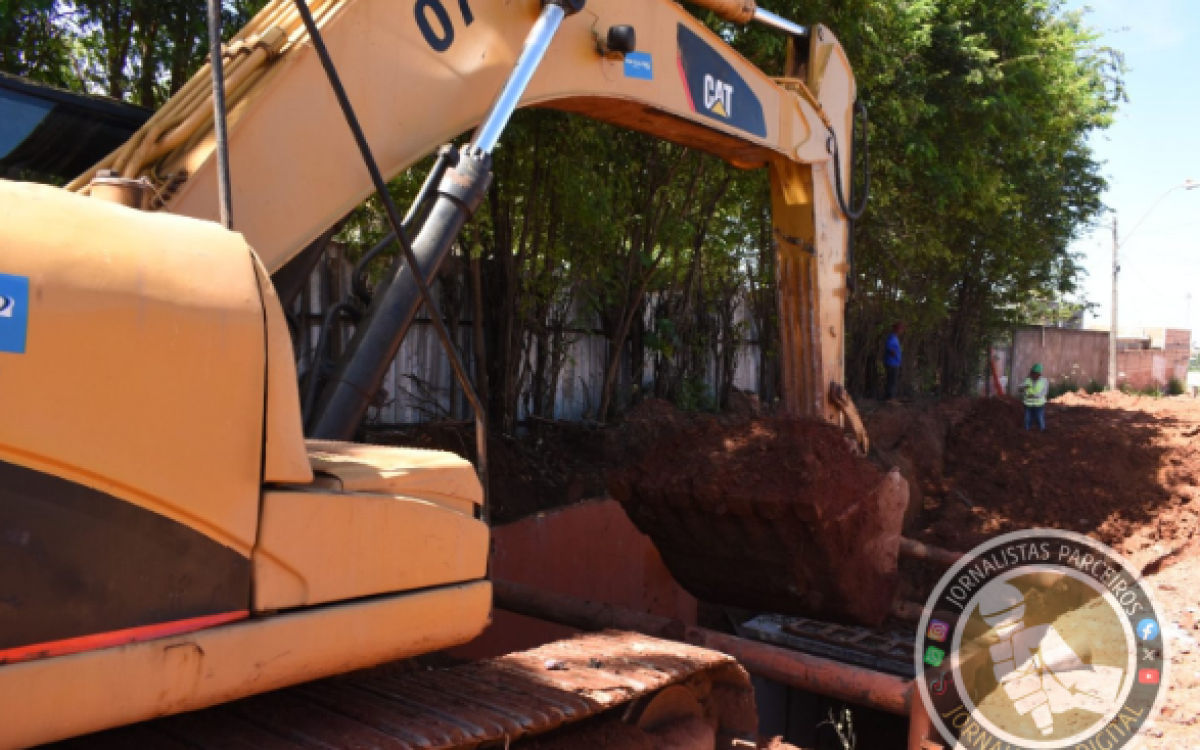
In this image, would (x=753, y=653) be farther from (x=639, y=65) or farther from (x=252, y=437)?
(x=252, y=437)

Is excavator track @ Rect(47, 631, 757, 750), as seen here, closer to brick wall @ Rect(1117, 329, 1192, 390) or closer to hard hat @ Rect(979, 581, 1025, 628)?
hard hat @ Rect(979, 581, 1025, 628)

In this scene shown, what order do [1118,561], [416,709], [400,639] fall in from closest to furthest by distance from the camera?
[400,639]
[416,709]
[1118,561]

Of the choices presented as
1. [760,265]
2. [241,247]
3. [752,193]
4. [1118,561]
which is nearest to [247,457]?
[241,247]

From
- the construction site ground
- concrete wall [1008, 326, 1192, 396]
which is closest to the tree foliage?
the construction site ground

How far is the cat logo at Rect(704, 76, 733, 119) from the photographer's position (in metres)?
5.18

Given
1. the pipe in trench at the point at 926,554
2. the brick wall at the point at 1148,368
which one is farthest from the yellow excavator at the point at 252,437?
the brick wall at the point at 1148,368

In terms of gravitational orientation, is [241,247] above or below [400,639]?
above

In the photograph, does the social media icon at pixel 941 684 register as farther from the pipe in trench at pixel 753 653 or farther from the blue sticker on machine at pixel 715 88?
the blue sticker on machine at pixel 715 88

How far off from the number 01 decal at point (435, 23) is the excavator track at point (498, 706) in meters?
2.16

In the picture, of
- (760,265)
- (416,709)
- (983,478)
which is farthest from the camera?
(760,265)

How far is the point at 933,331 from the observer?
20.4 metres

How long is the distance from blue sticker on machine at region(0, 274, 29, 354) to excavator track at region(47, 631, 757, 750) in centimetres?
95

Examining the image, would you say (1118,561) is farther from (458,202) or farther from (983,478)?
(458,202)

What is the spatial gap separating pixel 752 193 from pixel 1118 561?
5.44 m
